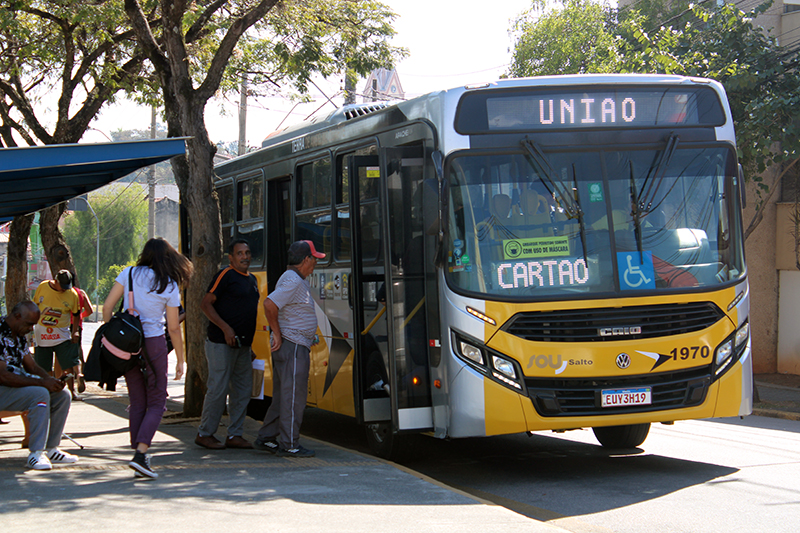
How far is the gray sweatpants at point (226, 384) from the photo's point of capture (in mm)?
8344

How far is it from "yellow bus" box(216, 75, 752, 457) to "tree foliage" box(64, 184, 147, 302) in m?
69.7

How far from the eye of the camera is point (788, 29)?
18.3 meters

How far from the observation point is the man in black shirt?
26.9 feet

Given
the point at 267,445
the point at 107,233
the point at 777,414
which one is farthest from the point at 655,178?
the point at 107,233

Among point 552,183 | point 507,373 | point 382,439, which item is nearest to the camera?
point 507,373

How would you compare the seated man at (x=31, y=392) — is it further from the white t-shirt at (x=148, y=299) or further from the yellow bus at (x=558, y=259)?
the yellow bus at (x=558, y=259)

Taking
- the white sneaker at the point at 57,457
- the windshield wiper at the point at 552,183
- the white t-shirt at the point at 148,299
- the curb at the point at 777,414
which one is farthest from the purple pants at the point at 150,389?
the curb at the point at 777,414

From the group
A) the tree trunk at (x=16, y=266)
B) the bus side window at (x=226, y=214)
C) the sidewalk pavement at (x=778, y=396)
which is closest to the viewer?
the bus side window at (x=226, y=214)

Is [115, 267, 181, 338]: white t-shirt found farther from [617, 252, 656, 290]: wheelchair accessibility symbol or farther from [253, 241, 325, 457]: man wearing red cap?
[617, 252, 656, 290]: wheelchair accessibility symbol

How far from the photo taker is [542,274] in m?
6.86

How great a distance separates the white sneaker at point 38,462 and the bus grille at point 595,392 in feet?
12.5

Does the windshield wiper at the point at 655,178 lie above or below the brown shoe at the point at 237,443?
above

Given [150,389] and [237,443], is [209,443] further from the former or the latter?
[150,389]

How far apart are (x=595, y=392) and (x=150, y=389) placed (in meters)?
3.43
